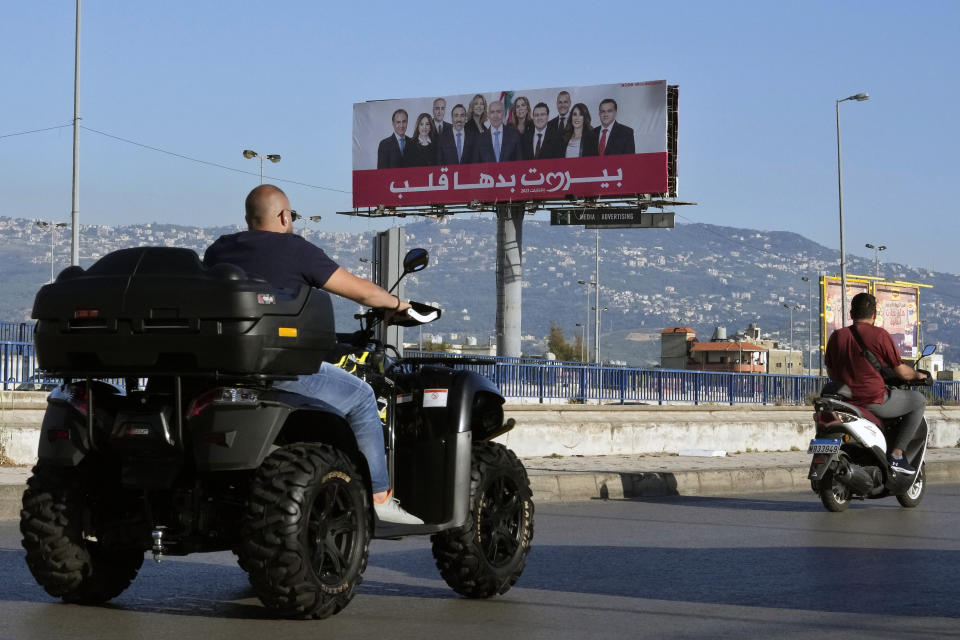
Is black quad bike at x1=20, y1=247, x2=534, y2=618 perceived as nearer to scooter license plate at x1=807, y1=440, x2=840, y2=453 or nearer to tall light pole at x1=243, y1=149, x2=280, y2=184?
scooter license plate at x1=807, y1=440, x2=840, y2=453

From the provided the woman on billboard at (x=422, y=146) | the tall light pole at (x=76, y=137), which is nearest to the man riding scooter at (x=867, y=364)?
the tall light pole at (x=76, y=137)

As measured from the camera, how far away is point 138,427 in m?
5.63

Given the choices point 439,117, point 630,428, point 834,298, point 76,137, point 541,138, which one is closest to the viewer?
point 630,428

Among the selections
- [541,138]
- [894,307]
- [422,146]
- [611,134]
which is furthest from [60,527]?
[894,307]

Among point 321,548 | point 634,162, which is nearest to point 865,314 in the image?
point 321,548

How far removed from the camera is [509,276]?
62156 mm

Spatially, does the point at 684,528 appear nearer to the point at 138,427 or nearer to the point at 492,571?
the point at 492,571

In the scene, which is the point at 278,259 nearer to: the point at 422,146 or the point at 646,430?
the point at 646,430

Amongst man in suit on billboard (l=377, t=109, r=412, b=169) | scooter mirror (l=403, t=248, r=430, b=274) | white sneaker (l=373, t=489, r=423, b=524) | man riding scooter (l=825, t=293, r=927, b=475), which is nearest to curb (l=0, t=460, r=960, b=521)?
man riding scooter (l=825, t=293, r=927, b=475)

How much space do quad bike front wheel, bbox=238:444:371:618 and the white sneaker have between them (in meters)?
0.14

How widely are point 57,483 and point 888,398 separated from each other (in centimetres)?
841

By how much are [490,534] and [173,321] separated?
6.71 ft

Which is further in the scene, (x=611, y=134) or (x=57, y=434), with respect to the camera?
(x=611, y=134)

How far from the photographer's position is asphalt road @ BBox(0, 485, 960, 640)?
5953 mm
